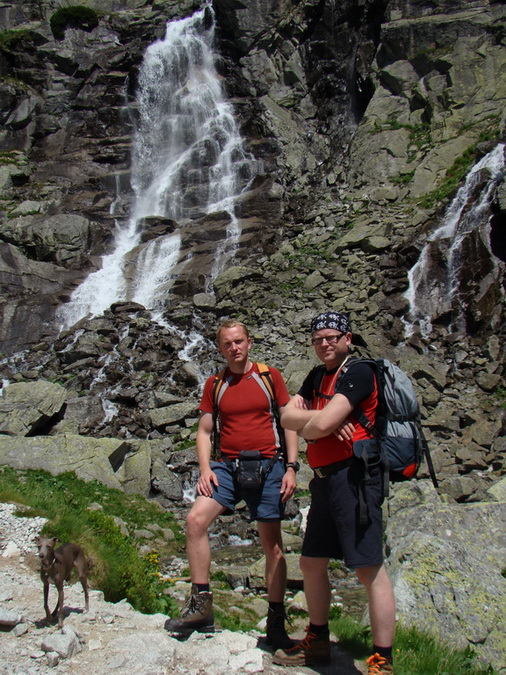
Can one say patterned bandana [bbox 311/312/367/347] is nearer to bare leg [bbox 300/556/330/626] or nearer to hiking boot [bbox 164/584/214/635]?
bare leg [bbox 300/556/330/626]

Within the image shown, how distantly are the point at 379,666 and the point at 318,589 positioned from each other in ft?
2.01

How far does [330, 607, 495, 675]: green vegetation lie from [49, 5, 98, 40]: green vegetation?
1967 inches

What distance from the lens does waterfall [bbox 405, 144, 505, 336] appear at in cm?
1883

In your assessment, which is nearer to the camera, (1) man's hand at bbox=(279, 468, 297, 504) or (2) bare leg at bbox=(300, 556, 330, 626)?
(2) bare leg at bbox=(300, 556, 330, 626)

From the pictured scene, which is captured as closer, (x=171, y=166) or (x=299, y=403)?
(x=299, y=403)

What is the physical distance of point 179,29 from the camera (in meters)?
40.5

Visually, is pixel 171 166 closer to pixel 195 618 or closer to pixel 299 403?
pixel 299 403

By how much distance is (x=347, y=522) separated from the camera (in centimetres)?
364

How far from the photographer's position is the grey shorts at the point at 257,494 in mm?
4324

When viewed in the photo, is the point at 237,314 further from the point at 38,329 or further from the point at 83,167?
the point at 83,167

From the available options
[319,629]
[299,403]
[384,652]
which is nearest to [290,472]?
[299,403]

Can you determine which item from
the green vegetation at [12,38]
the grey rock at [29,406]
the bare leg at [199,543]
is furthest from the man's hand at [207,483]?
the green vegetation at [12,38]

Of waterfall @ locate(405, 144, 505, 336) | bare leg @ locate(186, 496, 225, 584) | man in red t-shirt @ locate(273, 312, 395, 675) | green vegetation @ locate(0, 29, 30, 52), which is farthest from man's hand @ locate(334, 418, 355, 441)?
green vegetation @ locate(0, 29, 30, 52)

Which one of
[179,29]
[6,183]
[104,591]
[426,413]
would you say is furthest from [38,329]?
[179,29]
